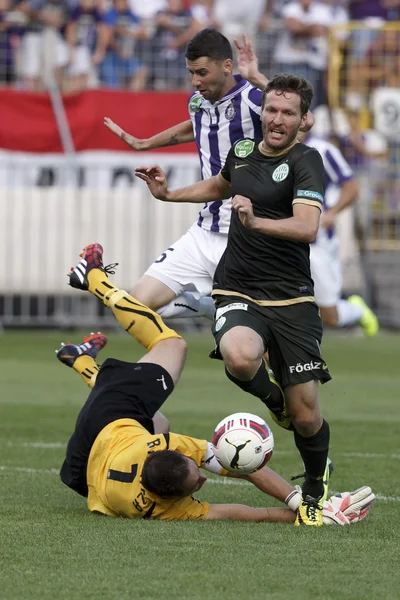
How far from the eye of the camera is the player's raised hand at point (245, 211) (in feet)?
19.8

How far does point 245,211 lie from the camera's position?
6020 millimetres

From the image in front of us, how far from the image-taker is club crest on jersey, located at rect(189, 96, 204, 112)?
27.6ft

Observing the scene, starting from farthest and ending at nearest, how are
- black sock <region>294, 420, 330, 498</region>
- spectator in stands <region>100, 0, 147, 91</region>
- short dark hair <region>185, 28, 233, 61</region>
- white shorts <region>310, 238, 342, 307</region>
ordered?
spectator in stands <region>100, 0, 147, 91</region>, white shorts <region>310, 238, 342, 307</region>, short dark hair <region>185, 28, 233, 61</region>, black sock <region>294, 420, 330, 498</region>

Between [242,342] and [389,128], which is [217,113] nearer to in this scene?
[242,342]

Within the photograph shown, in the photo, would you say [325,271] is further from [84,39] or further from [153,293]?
[84,39]

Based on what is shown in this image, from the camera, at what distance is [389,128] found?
63.2 feet

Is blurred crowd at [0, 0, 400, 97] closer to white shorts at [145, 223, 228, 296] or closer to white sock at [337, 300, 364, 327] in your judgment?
white sock at [337, 300, 364, 327]

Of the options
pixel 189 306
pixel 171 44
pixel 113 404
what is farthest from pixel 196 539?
pixel 171 44

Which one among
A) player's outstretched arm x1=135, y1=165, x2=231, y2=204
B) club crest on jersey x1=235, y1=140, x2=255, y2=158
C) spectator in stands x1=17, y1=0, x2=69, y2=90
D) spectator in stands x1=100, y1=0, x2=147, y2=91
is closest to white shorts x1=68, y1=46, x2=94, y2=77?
spectator in stands x1=17, y1=0, x2=69, y2=90

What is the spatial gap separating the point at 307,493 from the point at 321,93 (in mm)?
13353

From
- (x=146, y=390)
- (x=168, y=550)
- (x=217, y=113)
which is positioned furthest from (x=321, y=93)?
(x=168, y=550)

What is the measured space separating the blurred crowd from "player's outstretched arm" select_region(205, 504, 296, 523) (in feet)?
42.7

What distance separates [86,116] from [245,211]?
Result: 12.6 meters

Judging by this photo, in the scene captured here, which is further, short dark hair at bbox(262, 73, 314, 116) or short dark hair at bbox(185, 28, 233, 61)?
short dark hair at bbox(185, 28, 233, 61)
